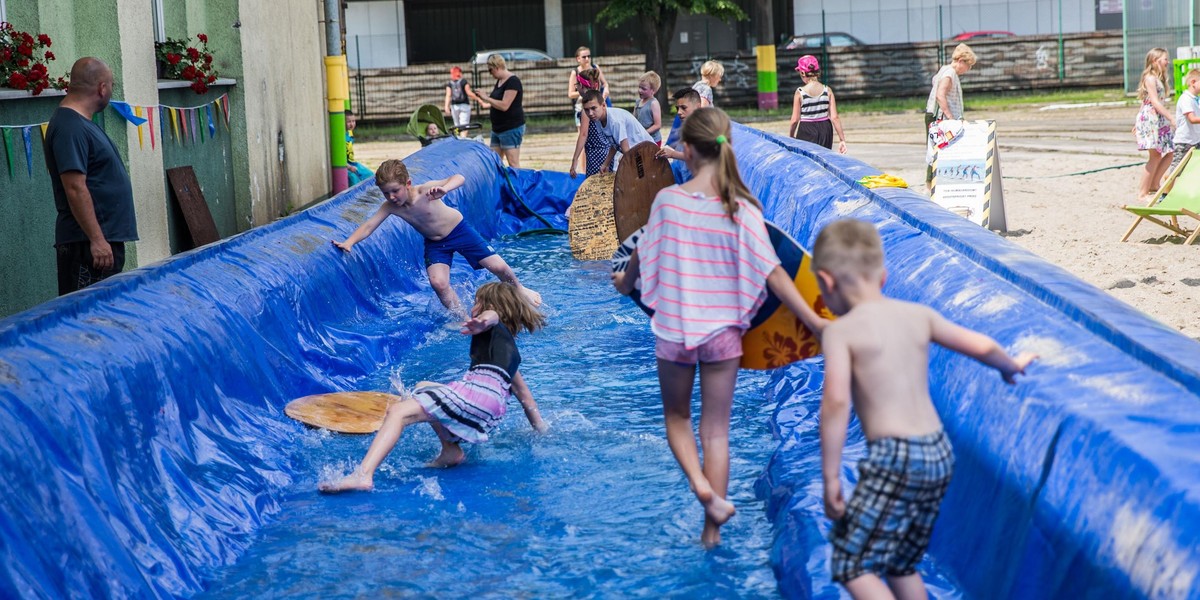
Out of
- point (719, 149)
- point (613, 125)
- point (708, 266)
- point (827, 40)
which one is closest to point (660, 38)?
point (827, 40)

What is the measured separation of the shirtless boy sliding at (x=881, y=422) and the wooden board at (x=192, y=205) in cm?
827

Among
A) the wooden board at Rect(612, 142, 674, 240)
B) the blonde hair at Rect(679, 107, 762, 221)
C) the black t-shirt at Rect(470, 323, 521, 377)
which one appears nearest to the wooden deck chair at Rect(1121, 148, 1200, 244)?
the wooden board at Rect(612, 142, 674, 240)

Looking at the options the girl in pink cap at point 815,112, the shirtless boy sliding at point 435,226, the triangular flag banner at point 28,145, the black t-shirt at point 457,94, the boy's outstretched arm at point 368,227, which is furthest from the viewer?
the black t-shirt at point 457,94

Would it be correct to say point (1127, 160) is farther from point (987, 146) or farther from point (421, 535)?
point (421, 535)

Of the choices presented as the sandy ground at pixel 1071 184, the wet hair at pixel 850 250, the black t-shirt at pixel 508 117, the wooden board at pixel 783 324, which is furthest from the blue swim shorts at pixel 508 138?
the wet hair at pixel 850 250

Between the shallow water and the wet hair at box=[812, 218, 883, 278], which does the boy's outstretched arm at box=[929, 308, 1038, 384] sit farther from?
the shallow water

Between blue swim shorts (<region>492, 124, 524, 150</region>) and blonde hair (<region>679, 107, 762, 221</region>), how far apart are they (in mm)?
12264

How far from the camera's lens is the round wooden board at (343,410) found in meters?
6.55

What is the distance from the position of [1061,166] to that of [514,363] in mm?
13216

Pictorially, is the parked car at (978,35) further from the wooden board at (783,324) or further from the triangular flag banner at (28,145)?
the wooden board at (783,324)

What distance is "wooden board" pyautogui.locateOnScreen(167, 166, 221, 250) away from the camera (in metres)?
10.6

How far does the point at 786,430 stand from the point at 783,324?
150 cm

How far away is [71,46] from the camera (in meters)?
9.12

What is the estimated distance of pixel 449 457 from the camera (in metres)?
5.96
